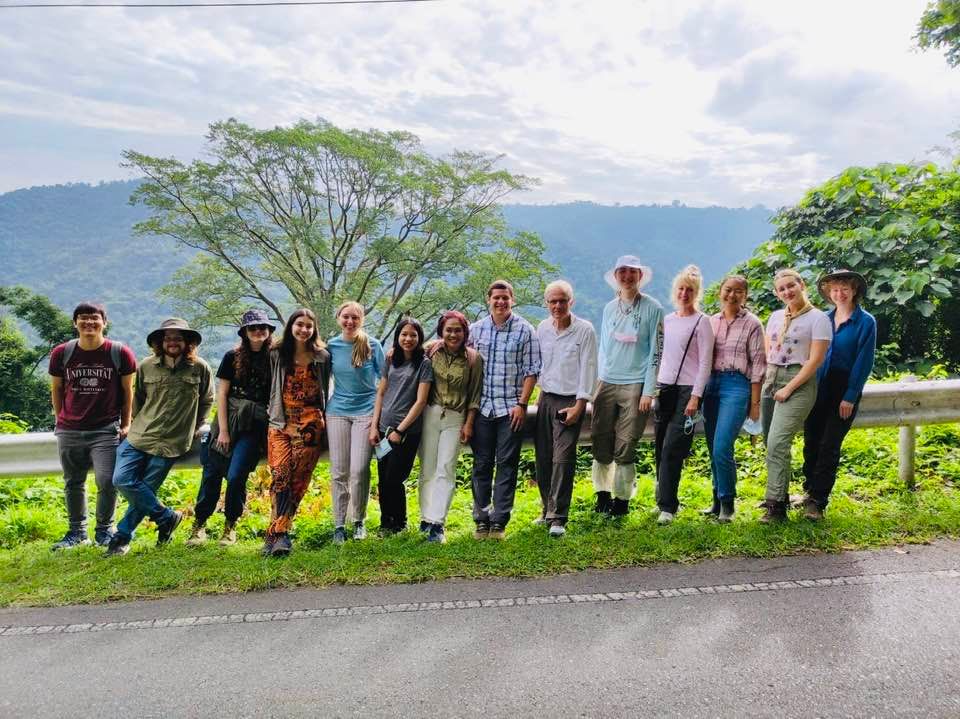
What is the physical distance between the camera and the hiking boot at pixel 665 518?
451 centimetres

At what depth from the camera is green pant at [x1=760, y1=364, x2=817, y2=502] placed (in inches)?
175

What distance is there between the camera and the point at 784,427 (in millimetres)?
4461

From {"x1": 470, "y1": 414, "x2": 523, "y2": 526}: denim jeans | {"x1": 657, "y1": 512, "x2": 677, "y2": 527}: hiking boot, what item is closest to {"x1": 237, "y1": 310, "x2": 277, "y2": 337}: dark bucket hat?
{"x1": 470, "y1": 414, "x2": 523, "y2": 526}: denim jeans

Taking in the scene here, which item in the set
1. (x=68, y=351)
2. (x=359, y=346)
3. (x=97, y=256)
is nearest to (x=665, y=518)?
(x=359, y=346)

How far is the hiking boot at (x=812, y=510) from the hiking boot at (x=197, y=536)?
12.9 ft

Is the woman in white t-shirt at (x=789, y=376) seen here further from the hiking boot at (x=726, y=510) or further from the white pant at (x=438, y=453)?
the white pant at (x=438, y=453)

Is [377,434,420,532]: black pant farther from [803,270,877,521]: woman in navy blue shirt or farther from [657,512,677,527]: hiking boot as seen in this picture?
[803,270,877,521]: woman in navy blue shirt

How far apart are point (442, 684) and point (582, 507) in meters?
2.48

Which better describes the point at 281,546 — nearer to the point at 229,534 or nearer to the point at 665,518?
the point at 229,534

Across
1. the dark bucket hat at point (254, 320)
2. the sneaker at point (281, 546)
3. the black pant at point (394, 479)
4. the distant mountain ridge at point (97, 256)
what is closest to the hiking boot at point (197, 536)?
the sneaker at point (281, 546)

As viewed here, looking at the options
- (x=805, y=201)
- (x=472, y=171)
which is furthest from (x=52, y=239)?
(x=805, y=201)

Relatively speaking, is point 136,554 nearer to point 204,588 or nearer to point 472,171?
point 204,588

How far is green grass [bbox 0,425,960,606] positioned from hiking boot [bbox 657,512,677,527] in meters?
0.06

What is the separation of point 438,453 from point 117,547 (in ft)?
6.94
